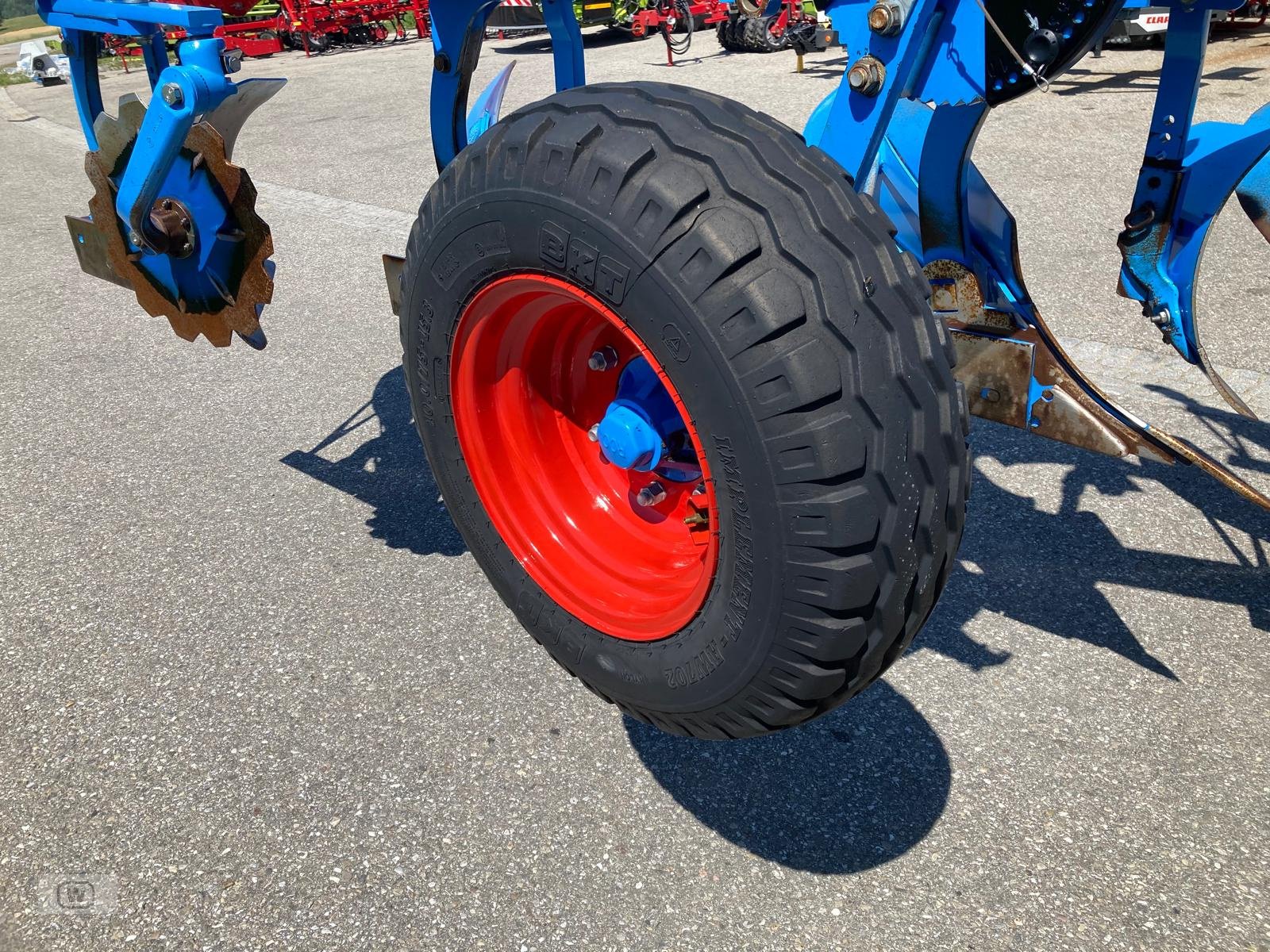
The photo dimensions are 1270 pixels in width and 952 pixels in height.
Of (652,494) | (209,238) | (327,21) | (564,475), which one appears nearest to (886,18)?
(652,494)

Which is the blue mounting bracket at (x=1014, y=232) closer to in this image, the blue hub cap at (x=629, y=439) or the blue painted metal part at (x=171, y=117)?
the blue hub cap at (x=629, y=439)

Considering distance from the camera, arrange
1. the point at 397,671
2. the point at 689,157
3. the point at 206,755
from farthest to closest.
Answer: the point at 397,671 → the point at 206,755 → the point at 689,157

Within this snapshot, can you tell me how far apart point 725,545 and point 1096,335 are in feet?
10.6

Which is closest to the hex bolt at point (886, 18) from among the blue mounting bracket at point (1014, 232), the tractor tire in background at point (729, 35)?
the blue mounting bracket at point (1014, 232)

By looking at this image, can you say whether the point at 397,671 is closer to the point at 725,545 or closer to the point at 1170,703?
the point at 725,545

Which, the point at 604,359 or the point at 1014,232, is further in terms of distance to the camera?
the point at 1014,232

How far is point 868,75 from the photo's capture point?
1.70 meters

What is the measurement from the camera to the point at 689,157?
1.51m

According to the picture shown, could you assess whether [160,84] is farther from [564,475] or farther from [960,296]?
[960,296]

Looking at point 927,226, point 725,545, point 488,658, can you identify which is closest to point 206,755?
point 488,658

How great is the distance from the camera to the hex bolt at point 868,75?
170cm
